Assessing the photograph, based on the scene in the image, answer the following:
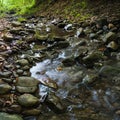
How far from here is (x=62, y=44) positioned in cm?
558

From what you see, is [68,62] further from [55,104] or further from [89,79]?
[55,104]

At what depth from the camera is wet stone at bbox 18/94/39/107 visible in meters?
3.12

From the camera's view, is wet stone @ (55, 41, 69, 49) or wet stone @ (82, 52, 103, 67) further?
wet stone @ (55, 41, 69, 49)

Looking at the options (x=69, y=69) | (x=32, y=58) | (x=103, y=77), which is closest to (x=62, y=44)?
(x=32, y=58)

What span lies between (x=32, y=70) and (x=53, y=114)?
1.45m

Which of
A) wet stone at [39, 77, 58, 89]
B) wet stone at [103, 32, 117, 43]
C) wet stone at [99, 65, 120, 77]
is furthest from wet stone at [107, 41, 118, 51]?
wet stone at [39, 77, 58, 89]

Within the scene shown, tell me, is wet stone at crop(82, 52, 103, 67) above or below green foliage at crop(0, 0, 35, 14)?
below

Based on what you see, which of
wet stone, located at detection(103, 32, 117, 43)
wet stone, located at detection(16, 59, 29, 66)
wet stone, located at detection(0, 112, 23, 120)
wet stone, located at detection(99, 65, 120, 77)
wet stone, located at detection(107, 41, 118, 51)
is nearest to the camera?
wet stone, located at detection(0, 112, 23, 120)

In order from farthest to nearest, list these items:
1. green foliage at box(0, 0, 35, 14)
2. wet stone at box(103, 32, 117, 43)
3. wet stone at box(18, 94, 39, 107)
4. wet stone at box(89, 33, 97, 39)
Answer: green foliage at box(0, 0, 35, 14), wet stone at box(89, 33, 97, 39), wet stone at box(103, 32, 117, 43), wet stone at box(18, 94, 39, 107)

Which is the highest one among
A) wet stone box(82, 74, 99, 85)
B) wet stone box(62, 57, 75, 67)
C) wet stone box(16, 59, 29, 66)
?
wet stone box(16, 59, 29, 66)

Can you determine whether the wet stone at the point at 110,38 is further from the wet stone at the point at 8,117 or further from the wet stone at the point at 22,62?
the wet stone at the point at 8,117

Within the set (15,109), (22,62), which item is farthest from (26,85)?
(22,62)

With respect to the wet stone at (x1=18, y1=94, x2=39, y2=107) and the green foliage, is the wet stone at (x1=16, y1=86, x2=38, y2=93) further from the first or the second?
the green foliage

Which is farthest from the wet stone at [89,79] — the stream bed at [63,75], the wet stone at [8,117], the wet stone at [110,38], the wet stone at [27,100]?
the wet stone at [110,38]
